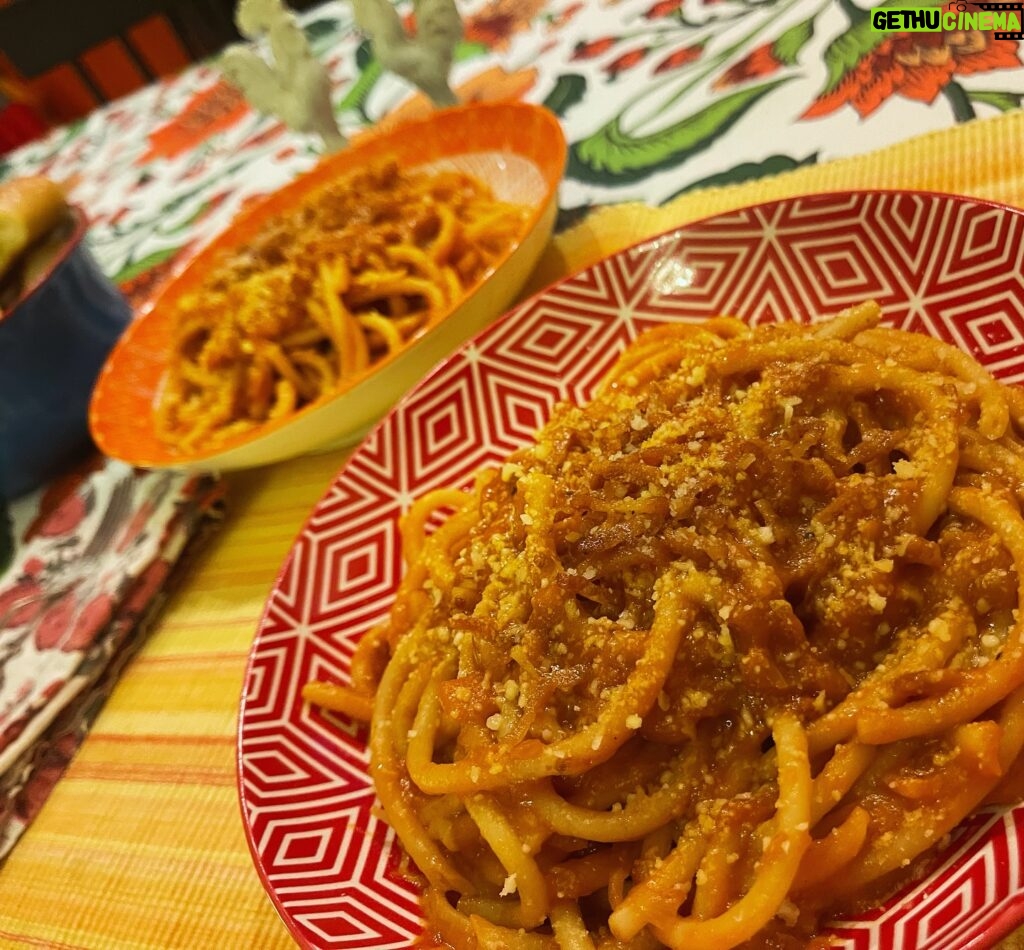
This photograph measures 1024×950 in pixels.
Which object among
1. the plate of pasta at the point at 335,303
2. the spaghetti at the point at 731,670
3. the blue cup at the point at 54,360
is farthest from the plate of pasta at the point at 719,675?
the blue cup at the point at 54,360

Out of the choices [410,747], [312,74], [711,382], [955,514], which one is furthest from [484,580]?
[312,74]

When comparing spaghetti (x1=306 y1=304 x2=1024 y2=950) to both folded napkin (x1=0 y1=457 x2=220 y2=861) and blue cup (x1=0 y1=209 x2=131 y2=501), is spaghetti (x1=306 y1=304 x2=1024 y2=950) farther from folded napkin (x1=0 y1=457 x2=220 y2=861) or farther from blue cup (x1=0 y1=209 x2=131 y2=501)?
blue cup (x1=0 y1=209 x2=131 y2=501)

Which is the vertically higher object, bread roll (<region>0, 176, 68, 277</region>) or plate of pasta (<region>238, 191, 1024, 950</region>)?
bread roll (<region>0, 176, 68, 277</region>)

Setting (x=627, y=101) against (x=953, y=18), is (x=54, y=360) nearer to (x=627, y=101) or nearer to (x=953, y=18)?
(x=627, y=101)

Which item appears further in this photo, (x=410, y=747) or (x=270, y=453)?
(x=270, y=453)

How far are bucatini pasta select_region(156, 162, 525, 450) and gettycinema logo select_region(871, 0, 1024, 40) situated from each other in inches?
44.3

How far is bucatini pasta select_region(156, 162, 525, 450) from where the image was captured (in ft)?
7.76

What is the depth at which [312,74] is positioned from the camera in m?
2.87

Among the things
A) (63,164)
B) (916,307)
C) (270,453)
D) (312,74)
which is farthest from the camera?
(63,164)

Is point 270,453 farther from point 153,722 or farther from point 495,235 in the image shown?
point 495,235

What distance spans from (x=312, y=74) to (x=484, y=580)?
220 centimetres

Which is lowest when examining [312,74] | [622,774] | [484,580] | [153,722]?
[153,722]

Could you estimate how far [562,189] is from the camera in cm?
261

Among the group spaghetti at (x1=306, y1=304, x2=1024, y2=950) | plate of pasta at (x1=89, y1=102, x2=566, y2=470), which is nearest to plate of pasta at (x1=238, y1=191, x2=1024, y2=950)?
spaghetti at (x1=306, y1=304, x2=1024, y2=950)
